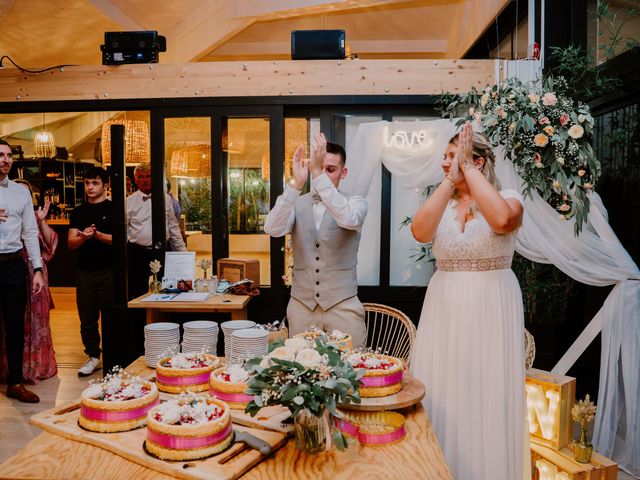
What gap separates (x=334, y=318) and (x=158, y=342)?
90 cm

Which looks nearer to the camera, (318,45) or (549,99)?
(549,99)

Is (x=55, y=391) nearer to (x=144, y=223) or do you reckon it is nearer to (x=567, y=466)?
(x=144, y=223)

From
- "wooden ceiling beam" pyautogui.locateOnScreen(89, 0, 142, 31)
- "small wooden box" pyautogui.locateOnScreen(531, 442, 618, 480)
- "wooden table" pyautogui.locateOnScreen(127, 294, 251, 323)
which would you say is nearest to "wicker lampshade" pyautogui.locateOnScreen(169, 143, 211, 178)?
"wooden ceiling beam" pyautogui.locateOnScreen(89, 0, 142, 31)

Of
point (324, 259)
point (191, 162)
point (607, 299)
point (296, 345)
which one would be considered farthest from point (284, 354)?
point (191, 162)

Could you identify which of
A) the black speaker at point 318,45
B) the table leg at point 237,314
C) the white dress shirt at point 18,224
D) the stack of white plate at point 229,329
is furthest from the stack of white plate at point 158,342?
the black speaker at point 318,45

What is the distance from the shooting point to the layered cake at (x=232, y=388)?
68.2 inches

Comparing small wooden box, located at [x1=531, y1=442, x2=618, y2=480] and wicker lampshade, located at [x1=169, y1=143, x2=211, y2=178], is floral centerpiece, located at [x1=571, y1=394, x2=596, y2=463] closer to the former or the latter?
small wooden box, located at [x1=531, y1=442, x2=618, y2=480]

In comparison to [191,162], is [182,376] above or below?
below

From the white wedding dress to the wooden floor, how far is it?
1.30m

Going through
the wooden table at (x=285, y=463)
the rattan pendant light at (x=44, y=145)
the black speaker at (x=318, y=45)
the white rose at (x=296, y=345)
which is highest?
the black speaker at (x=318, y=45)

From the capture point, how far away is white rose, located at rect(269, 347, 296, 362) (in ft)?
4.82

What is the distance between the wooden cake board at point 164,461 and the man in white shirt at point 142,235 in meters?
3.23

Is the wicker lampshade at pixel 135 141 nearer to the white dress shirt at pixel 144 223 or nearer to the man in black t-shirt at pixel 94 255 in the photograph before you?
the white dress shirt at pixel 144 223

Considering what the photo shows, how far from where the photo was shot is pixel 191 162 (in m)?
6.57
